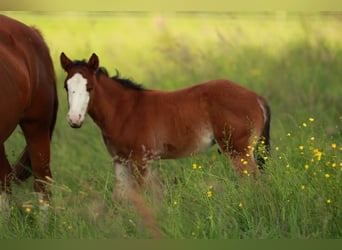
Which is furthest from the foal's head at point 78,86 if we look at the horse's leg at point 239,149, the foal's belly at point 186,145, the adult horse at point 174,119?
the horse's leg at point 239,149

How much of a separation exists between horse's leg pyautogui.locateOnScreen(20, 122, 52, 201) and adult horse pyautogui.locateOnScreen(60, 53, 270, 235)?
1.40ft

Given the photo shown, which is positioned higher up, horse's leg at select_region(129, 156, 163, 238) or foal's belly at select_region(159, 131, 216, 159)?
foal's belly at select_region(159, 131, 216, 159)

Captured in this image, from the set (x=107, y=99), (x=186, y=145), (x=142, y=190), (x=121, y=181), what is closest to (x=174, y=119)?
(x=186, y=145)

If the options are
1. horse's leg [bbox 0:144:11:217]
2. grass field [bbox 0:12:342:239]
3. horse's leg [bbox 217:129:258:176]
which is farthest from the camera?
horse's leg [bbox 217:129:258:176]

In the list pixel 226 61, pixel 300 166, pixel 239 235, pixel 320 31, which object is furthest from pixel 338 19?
pixel 239 235

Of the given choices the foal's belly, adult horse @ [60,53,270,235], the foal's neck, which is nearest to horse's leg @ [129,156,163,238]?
adult horse @ [60,53,270,235]

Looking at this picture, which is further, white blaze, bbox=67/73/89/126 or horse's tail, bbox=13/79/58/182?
horse's tail, bbox=13/79/58/182

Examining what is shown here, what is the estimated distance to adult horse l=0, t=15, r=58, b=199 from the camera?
6523 mm

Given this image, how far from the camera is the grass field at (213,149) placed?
5.65 m

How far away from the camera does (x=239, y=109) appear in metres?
7.27

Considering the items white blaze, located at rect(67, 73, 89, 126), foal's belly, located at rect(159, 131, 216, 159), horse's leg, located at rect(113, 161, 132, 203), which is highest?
white blaze, located at rect(67, 73, 89, 126)

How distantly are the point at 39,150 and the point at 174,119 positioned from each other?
1.16 m

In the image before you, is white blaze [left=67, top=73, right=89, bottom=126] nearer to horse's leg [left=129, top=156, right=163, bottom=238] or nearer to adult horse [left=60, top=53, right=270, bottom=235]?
adult horse [left=60, top=53, right=270, bottom=235]

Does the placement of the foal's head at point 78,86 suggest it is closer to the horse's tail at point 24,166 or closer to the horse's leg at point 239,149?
the horse's tail at point 24,166
